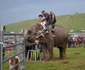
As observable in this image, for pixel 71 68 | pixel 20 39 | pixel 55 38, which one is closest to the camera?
pixel 20 39

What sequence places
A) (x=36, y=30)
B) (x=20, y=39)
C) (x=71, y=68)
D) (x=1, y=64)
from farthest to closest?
(x=36, y=30) < (x=71, y=68) < (x=20, y=39) < (x=1, y=64)

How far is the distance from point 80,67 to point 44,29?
4958mm

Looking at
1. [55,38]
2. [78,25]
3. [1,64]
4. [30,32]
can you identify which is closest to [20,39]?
[1,64]

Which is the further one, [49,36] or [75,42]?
[75,42]

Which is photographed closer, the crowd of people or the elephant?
the elephant

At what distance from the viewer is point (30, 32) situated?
19.1 m

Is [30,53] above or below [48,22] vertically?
below

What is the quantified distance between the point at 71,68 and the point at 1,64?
27.4ft

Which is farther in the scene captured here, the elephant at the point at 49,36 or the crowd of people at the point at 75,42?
the crowd of people at the point at 75,42

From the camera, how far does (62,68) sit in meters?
14.9

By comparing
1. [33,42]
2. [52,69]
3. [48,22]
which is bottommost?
[52,69]

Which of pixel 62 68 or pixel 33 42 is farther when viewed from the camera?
pixel 33 42

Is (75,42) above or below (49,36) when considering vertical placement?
below

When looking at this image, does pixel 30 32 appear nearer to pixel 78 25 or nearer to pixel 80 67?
pixel 80 67
